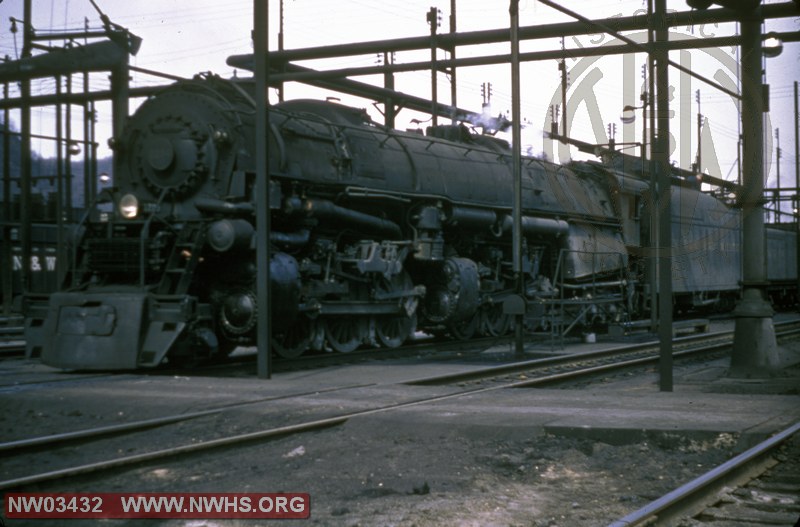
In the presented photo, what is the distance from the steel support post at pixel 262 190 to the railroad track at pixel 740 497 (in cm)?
626

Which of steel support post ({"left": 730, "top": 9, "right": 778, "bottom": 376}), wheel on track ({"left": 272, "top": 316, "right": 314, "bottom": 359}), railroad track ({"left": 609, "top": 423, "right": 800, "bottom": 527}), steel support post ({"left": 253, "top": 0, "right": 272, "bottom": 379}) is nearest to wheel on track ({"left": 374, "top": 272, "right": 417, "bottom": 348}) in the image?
wheel on track ({"left": 272, "top": 316, "right": 314, "bottom": 359})

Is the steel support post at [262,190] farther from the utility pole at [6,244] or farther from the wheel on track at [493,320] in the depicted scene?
the utility pole at [6,244]

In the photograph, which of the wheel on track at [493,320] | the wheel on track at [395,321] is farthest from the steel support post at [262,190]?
the wheel on track at [493,320]

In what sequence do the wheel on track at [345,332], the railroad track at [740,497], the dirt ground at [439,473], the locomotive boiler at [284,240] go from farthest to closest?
the wheel on track at [345,332] < the locomotive boiler at [284,240] < the dirt ground at [439,473] < the railroad track at [740,497]

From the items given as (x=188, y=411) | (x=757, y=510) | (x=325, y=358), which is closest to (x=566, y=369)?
(x=325, y=358)

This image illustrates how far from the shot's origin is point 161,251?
11.3 m

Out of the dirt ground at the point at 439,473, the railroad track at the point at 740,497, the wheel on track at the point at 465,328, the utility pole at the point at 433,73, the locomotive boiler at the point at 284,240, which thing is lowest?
the dirt ground at the point at 439,473

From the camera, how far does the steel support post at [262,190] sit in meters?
10.4

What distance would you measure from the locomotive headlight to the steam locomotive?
19 millimetres

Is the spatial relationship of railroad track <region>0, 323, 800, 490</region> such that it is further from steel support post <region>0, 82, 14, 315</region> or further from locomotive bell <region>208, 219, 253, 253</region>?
steel support post <region>0, 82, 14, 315</region>

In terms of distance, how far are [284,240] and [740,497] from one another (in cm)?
849

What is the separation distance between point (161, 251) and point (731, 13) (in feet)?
25.8

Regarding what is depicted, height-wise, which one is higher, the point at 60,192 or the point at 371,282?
the point at 60,192

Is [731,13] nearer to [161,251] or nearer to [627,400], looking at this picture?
[627,400]
